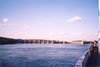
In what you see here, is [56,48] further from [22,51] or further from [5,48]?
[5,48]

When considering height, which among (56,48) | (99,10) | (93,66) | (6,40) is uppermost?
(99,10)

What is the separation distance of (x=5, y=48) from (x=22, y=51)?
45 centimetres

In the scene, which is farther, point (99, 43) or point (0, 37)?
point (99, 43)

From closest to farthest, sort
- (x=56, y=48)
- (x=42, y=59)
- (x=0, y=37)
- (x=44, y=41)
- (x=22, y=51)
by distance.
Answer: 1. (x=0, y=37)
2. (x=22, y=51)
3. (x=44, y=41)
4. (x=42, y=59)
5. (x=56, y=48)

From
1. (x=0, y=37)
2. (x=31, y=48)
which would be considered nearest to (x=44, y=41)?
(x=31, y=48)

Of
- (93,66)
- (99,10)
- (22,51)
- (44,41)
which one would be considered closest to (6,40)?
(22,51)

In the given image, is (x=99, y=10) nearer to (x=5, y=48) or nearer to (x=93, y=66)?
(x=93, y=66)

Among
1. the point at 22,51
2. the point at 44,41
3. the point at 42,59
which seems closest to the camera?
the point at 22,51

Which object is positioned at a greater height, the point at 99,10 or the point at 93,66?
the point at 99,10

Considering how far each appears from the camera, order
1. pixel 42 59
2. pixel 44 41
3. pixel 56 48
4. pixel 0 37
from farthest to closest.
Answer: pixel 56 48
pixel 42 59
pixel 44 41
pixel 0 37

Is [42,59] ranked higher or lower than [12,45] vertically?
lower

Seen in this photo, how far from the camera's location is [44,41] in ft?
12.4

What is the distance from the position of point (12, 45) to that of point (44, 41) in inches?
37.0

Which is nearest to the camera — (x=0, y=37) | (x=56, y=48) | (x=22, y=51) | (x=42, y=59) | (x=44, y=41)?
(x=0, y=37)
